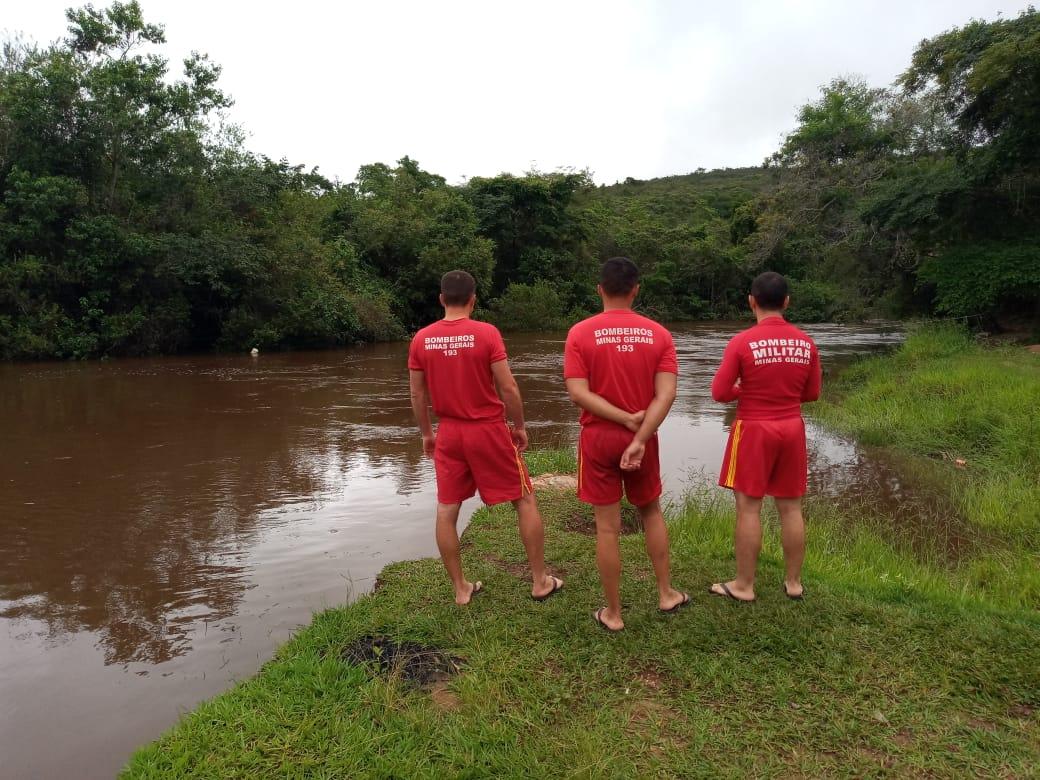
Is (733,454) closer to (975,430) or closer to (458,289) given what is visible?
(458,289)

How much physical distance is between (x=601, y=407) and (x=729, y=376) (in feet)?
2.55

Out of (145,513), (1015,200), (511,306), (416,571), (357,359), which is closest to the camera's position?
(416,571)

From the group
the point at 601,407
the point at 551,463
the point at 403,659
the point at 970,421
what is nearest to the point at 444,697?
the point at 403,659

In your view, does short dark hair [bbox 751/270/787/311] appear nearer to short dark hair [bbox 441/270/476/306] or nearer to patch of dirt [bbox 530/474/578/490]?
short dark hair [bbox 441/270/476/306]

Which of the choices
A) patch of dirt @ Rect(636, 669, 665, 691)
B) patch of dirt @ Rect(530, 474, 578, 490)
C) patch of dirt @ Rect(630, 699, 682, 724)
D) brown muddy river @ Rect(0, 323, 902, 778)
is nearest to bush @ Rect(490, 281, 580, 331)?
brown muddy river @ Rect(0, 323, 902, 778)

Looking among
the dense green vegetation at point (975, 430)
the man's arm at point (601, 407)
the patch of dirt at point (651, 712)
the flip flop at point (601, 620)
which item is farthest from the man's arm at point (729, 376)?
the dense green vegetation at point (975, 430)

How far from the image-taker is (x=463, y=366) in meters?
3.64

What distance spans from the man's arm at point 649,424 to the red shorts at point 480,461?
2.16ft

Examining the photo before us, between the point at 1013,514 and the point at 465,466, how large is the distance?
188 inches

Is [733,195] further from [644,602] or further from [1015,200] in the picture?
[644,602]

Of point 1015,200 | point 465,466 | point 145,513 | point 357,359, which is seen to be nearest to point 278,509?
point 145,513

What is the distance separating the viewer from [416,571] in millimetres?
4398

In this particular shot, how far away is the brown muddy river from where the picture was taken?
3.39 meters

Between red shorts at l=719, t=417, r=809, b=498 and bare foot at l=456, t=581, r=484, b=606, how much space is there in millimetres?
1550
